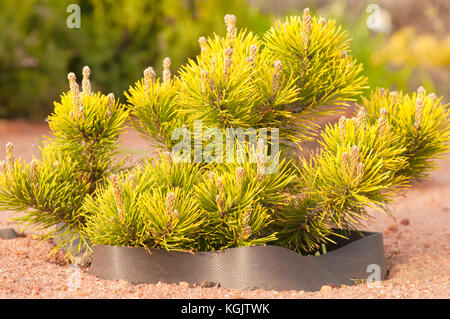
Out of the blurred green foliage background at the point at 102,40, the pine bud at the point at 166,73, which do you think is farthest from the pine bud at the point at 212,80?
the blurred green foliage background at the point at 102,40

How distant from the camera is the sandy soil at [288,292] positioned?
1816 mm

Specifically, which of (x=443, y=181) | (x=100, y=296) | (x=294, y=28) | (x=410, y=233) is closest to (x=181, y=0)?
(x=443, y=181)

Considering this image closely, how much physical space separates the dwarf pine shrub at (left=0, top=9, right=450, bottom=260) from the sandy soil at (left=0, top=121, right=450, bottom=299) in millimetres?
168

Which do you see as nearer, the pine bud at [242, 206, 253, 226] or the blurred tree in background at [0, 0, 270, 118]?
the pine bud at [242, 206, 253, 226]

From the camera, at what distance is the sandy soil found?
71.5 inches

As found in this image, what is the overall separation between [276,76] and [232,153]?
30 centimetres

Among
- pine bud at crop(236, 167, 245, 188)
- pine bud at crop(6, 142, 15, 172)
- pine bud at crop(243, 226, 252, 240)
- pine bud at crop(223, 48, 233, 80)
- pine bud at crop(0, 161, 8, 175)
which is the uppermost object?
pine bud at crop(223, 48, 233, 80)

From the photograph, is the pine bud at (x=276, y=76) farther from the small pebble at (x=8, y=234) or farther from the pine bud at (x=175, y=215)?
the small pebble at (x=8, y=234)

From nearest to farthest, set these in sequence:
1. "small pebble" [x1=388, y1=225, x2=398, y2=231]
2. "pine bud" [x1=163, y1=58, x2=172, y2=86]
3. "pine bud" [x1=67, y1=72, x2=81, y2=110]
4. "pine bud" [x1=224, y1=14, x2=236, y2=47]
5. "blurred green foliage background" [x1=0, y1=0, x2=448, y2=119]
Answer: "pine bud" [x1=224, y1=14, x2=236, y2=47]
"pine bud" [x1=67, y1=72, x2=81, y2=110]
"pine bud" [x1=163, y1=58, x2=172, y2=86]
"small pebble" [x1=388, y1=225, x2=398, y2=231]
"blurred green foliage background" [x1=0, y1=0, x2=448, y2=119]

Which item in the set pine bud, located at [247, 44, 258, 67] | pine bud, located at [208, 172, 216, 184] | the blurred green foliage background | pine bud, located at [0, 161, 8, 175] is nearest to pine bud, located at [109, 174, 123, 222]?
pine bud, located at [208, 172, 216, 184]

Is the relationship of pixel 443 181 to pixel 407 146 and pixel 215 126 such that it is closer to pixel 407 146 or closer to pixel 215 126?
pixel 407 146

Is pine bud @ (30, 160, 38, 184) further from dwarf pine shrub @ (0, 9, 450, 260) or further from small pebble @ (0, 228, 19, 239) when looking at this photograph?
small pebble @ (0, 228, 19, 239)

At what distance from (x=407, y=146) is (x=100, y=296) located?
49.1 inches

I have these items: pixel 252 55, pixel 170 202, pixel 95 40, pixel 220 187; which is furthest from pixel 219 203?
pixel 95 40
